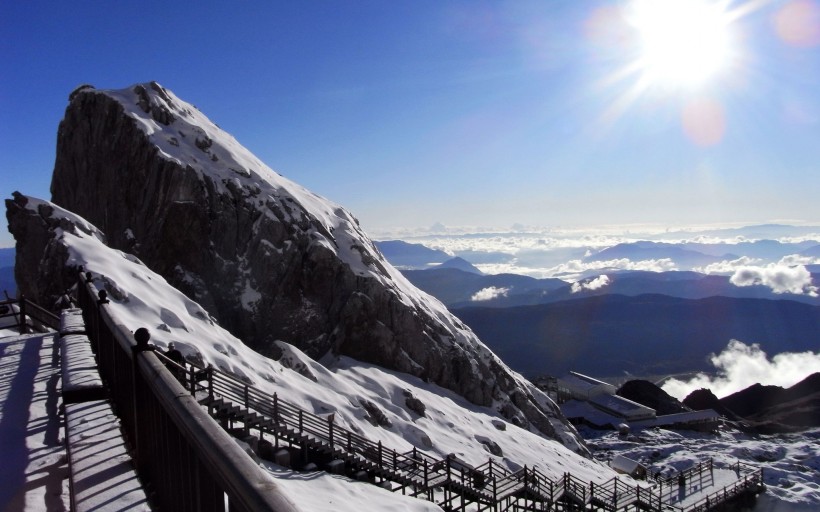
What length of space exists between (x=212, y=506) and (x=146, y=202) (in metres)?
61.3

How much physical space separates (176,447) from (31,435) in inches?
180

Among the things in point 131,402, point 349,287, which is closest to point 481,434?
point 349,287

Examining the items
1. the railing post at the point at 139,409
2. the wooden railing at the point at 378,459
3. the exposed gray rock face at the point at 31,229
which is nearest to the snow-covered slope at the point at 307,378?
the exposed gray rock face at the point at 31,229

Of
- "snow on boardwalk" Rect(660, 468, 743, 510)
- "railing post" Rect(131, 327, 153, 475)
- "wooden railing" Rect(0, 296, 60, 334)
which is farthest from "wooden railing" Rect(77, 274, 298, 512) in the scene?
"snow on boardwalk" Rect(660, 468, 743, 510)

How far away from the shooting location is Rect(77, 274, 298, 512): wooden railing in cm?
246

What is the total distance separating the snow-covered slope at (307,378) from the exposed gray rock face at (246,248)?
21.4ft

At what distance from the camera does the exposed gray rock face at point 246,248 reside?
55625 mm

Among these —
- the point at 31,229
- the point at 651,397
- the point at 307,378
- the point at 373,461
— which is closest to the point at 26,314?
the point at 373,461

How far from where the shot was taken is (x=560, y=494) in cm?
2712

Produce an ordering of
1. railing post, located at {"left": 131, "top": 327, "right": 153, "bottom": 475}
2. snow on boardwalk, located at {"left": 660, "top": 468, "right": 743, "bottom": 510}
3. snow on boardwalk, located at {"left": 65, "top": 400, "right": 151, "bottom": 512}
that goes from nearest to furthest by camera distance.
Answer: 1. snow on boardwalk, located at {"left": 65, "top": 400, "right": 151, "bottom": 512}
2. railing post, located at {"left": 131, "top": 327, "right": 153, "bottom": 475}
3. snow on boardwalk, located at {"left": 660, "top": 468, "right": 743, "bottom": 510}

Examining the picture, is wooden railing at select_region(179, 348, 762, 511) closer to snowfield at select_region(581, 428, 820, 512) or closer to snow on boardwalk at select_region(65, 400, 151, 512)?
snow on boardwalk at select_region(65, 400, 151, 512)

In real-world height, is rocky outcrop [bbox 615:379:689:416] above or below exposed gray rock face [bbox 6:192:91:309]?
below

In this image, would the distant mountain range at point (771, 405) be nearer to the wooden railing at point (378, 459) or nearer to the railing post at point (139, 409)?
the wooden railing at point (378, 459)

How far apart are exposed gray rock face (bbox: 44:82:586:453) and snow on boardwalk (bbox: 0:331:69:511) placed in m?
44.9
